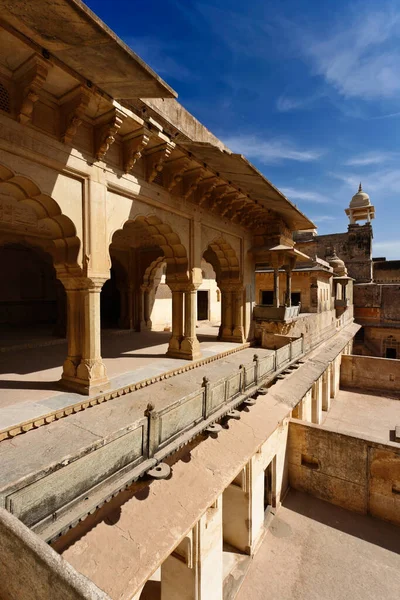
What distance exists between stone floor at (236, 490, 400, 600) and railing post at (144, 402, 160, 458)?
505cm

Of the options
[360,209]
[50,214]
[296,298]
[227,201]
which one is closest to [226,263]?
[227,201]

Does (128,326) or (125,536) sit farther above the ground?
(128,326)

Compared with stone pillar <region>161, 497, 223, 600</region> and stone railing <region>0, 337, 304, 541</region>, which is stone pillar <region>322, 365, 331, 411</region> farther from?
stone railing <region>0, 337, 304, 541</region>

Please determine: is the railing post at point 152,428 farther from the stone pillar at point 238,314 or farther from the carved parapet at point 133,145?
the stone pillar at point 238,314

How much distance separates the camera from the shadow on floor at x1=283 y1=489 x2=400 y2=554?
7520mm

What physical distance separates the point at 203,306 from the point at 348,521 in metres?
11.6

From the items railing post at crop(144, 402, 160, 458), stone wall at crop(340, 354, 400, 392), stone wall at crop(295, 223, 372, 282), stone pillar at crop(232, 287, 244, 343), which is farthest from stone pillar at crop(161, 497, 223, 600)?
stone wall at crop(295, 223, 372, 282)

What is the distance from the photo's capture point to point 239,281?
10023mm

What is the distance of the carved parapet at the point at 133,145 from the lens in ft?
16.9

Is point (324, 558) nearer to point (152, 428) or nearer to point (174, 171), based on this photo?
point (152, 428)

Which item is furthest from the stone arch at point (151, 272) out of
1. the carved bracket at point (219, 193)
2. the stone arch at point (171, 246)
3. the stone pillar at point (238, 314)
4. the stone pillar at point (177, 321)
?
the stone pillar at point (177, 321)

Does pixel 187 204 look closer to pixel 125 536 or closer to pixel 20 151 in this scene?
pixel 20 151

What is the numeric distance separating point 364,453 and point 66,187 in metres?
9.29

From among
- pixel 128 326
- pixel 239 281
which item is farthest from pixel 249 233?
pixel 128 326
